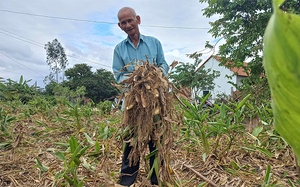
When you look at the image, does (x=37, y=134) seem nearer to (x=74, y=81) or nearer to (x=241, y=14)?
(x=241, y=14)

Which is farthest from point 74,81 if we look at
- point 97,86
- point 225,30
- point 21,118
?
point 21,118

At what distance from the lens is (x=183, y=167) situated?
5.23 feet

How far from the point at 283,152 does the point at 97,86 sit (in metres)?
25.3

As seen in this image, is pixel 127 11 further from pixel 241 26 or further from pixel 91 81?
pixel 91 81

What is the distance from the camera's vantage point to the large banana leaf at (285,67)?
0.20m

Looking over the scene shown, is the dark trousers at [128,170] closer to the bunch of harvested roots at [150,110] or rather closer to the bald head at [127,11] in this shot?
the bunch of harvested roots at [150,110]

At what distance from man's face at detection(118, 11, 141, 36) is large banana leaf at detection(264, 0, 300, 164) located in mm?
1316

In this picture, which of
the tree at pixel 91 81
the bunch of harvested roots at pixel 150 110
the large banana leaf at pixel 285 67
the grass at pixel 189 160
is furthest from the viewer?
the tree at pixel 91 81

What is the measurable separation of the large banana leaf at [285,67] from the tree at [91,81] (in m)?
24.9

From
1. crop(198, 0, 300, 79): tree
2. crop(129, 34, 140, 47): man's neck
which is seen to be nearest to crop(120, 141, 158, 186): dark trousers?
crop(129, 34, 140, 47): man's neck

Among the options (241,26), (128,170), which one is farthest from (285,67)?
(241,26)

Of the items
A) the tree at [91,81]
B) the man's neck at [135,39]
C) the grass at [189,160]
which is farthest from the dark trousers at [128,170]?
the tree at [91,81]

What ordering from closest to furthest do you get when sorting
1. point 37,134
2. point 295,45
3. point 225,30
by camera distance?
point 295,45 → point 37,134 → point 225,30

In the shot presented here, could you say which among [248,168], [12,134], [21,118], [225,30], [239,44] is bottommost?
[248,168]
